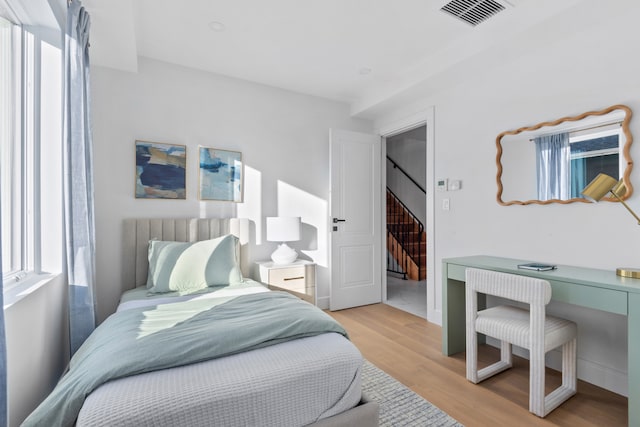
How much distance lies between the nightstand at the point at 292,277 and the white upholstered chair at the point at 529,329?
1.67 meters

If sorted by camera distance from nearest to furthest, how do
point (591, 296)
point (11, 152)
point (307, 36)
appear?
1. point (11, 152)
2. point (591, 296)
3. point (307, 36)

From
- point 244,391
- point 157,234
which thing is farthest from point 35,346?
point 157,234

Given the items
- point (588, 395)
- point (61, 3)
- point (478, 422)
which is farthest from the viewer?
point (588, 395)

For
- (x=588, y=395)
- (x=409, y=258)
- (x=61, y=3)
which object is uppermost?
(x=61, y=3)

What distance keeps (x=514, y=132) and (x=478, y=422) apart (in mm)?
2237

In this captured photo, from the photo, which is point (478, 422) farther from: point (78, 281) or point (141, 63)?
point (141, 63)

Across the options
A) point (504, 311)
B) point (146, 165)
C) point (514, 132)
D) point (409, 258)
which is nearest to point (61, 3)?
point (146, 165)

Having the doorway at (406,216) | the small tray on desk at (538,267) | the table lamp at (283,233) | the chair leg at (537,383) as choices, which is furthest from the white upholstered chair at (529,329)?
the doorway at (406,216)

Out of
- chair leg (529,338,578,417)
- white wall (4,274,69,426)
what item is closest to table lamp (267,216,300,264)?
white wall (4,274,69,426)

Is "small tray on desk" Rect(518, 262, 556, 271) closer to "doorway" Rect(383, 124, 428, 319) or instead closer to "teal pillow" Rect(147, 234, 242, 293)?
"teal pillow" Rect(147, 234, 242, 293)

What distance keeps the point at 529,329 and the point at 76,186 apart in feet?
9.80

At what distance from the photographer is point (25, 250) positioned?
1.84 meters

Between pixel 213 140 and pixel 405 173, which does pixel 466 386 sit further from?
pixel 405 173

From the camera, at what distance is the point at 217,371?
1.30 m
